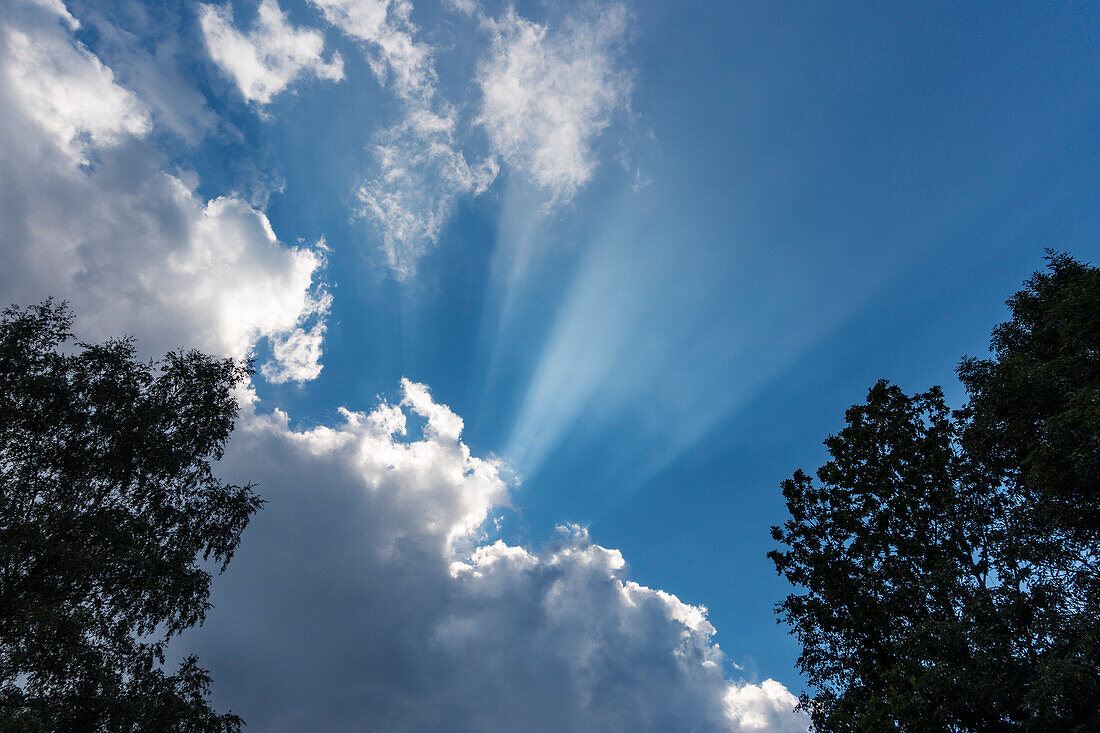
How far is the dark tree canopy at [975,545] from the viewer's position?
1344 centimetres

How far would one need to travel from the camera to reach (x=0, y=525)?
17.0 m

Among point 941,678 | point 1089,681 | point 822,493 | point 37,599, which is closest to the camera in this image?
point 1089,681

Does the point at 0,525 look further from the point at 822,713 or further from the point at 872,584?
the point at 872,584

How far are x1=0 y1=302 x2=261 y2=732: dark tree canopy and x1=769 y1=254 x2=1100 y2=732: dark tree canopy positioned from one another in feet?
90.3

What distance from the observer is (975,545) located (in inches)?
702

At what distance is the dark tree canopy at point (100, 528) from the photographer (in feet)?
54.9

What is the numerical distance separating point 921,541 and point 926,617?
3.07 meters

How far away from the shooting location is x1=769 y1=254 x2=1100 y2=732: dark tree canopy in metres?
13.4

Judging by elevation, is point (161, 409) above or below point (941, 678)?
above

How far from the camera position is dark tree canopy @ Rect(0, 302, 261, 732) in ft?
54.9

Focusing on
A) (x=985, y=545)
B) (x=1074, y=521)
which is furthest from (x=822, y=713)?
(x=1074, y=521)

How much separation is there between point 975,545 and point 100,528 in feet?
120

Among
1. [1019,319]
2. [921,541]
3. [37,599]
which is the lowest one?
[37,599]

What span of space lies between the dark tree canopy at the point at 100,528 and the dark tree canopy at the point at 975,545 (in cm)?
2752
